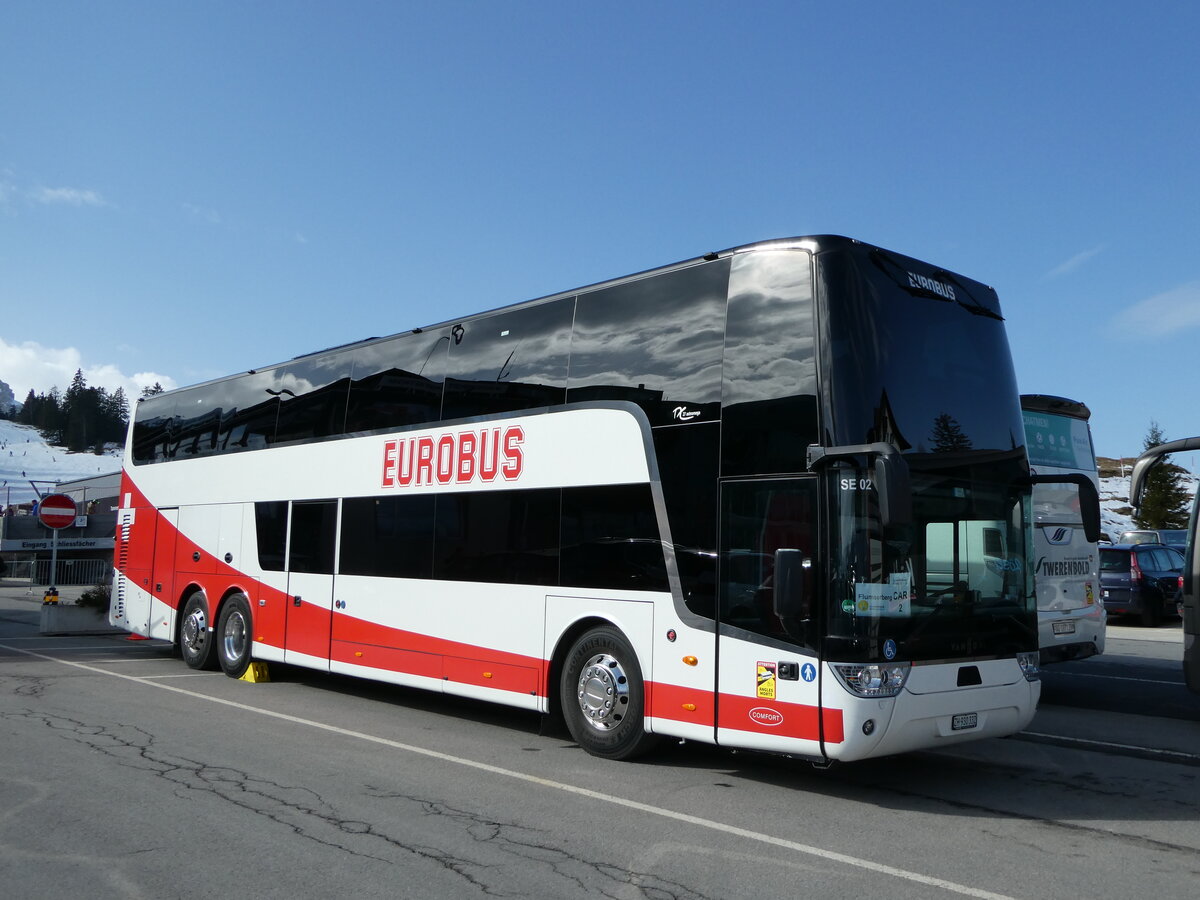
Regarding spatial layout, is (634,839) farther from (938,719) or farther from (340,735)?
(340,735)

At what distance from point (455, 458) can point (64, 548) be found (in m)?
33.9

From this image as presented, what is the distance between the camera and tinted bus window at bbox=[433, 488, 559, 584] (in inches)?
356

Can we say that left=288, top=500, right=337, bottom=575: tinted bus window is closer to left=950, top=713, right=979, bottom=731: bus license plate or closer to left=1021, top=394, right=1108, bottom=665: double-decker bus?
left=950, top=713, right=979, bottom=731: bus license plate

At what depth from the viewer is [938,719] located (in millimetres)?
7027

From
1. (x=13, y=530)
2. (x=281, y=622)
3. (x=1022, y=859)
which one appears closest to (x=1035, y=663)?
(x=1022, y=859)

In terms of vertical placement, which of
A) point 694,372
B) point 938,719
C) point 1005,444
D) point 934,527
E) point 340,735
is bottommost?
point 340,735

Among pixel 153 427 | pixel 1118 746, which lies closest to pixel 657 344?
pixel 1118 746

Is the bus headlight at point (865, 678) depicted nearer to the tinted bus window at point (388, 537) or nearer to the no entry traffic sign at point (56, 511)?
the tinted bus window at point (388, 537)

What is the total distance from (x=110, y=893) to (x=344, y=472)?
7093 mm

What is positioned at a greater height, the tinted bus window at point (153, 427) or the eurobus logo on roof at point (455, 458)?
the tinted bus window at point (153, 427)

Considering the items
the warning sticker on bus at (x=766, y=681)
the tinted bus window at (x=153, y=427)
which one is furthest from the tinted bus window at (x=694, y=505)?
the tinted bus window at (x=153, y=427)

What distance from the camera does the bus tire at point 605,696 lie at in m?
8.09

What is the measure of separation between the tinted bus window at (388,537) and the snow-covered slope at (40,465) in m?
127

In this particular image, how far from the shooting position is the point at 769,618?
23.2ft
